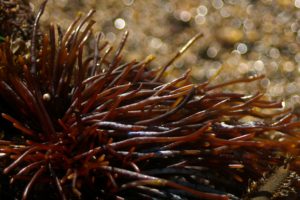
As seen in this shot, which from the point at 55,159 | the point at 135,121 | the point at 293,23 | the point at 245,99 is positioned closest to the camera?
the point at 55,159

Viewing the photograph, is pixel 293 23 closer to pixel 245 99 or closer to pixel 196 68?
pixel 196 68

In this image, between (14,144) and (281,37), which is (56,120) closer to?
(14,144)

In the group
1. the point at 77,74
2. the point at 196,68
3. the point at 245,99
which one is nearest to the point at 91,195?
the point at 77,74

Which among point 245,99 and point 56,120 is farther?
point 245,99

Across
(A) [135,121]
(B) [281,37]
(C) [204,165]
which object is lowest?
(B) [281,37]

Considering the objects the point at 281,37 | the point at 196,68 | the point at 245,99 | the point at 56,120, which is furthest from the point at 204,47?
the point at 56,120

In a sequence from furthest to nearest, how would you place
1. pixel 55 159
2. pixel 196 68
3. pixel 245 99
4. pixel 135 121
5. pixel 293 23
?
pixel 293 23 < pixel 196 68 < pixel 245 99 < pixel 135 121 < pixel 55 159

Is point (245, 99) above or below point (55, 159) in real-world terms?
below
